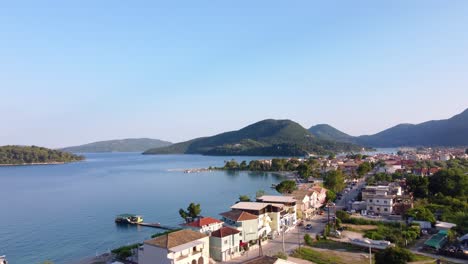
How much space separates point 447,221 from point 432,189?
10.6 meters

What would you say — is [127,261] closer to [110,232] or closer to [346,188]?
[110,232]

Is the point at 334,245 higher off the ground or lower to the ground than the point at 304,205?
lower

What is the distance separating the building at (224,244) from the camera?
1820cm

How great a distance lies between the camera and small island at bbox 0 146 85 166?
123m

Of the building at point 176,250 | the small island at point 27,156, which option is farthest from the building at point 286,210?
the small island at point 27,156

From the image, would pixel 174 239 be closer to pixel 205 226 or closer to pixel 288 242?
pixel 205 226

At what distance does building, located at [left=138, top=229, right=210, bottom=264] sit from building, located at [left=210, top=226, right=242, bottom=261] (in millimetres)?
1042

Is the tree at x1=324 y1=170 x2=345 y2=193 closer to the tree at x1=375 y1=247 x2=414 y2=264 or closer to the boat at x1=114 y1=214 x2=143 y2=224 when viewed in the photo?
the boat at x1=114 y1=214 x2=143 y2=224

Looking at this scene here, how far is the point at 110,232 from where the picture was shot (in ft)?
93.6

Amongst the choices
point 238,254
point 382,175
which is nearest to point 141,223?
point 238,254

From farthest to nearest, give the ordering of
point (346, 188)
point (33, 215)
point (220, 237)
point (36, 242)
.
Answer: point (346, 188) → point (33, 215) → point (36, 242) → point (220, 237)

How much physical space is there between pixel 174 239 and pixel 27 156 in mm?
129082

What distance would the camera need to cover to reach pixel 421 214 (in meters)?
23.8

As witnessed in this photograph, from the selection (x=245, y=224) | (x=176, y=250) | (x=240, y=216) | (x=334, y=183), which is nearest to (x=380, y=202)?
(x=334, y=183)
